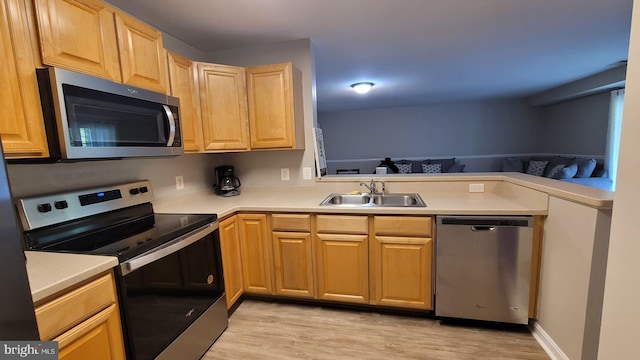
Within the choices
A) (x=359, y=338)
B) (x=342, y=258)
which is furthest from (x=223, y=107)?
(x=359, y=338)

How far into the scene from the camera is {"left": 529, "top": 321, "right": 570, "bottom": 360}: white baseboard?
1.56 meters

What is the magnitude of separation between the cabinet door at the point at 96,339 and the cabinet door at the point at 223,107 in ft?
4.58

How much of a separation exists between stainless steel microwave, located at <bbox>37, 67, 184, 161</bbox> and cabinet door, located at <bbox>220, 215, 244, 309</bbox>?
0.66 m

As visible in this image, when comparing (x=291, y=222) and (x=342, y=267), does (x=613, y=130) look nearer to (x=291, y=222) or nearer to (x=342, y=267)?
(x=342, y=267)

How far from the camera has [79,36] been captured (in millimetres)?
1304

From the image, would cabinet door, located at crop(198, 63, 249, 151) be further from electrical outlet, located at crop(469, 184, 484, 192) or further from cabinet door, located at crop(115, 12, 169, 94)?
electrical outlet, located at crop(469, 184, 484, 192)

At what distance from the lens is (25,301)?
612 millimetres

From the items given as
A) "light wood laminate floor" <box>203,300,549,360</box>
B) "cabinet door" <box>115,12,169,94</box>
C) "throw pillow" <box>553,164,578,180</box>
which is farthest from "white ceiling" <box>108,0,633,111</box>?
"light wood laminate floor" <box>203,300,549,360</box>

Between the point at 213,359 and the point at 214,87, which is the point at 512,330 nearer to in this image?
the point at 213,359

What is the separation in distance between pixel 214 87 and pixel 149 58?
59 cm

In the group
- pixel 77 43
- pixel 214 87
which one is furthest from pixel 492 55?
pixel 77 43

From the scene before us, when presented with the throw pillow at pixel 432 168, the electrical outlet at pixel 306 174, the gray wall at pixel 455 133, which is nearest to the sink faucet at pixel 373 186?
the electrical outlet at pixel 306 174

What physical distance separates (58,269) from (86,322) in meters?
0.23

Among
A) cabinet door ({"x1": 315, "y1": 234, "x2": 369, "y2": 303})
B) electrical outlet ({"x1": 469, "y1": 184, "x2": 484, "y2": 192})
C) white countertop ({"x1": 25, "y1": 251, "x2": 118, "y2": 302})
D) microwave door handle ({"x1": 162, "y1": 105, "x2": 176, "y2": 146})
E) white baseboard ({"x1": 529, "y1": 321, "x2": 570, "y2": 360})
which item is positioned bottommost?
white baseboard ({"x1": 529, "y1": 321, "x2": 570, "y2": 360})
